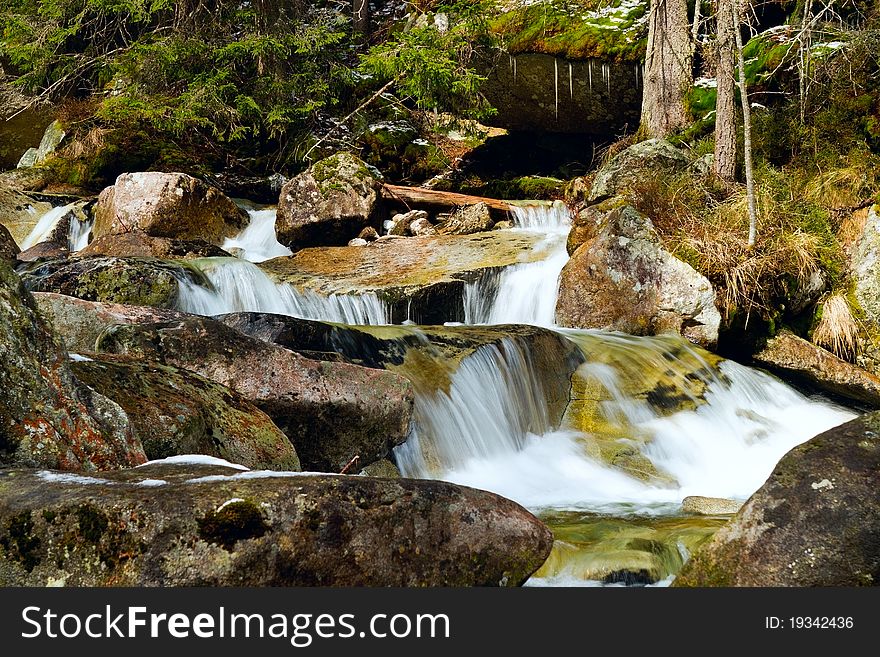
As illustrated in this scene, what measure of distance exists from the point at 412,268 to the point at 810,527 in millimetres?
8513

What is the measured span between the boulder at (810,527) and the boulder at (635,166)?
29.6ft

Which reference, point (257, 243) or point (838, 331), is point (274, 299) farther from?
point (838, 331)

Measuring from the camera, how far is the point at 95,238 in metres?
12.9

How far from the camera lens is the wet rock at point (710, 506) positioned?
18.5 ft

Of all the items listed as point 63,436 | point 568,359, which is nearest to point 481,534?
point 63,436

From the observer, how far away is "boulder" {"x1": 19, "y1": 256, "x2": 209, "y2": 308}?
8.62 m

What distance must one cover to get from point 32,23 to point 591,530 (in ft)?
54.1

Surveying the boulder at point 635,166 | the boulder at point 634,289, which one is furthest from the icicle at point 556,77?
the boulder at point 634,289

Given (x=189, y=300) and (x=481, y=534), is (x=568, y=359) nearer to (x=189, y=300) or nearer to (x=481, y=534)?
Result: (x=189, y=300)

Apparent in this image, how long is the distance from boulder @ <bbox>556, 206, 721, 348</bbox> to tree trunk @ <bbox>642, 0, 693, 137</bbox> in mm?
5542

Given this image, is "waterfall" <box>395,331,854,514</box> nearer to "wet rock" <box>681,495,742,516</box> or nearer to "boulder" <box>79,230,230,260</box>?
"wet rock" <box>681,495,742,516</box>

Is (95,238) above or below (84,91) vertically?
below

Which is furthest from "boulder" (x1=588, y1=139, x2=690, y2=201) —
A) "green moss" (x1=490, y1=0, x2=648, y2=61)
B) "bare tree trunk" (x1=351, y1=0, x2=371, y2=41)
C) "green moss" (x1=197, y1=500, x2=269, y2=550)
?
"bare tree trunk" (x1=351, y1=0, x2=371, y2=41)

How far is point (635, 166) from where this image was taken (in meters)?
12.0
